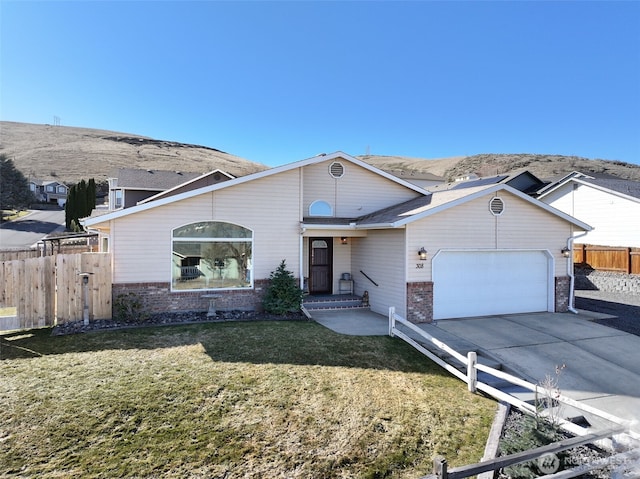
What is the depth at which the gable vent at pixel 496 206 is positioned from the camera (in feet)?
37.1

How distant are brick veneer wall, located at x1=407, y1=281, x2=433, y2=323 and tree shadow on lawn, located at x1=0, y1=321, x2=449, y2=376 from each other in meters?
2.01

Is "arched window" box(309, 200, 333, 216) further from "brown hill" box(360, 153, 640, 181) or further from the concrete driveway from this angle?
"brown hill" box(360, 153, 640, 181)

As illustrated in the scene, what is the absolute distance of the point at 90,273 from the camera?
9.38 m

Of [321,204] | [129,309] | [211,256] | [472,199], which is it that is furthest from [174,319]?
[472,199]

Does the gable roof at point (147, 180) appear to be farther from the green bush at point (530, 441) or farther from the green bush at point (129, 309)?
the green bush at point (530, 441)

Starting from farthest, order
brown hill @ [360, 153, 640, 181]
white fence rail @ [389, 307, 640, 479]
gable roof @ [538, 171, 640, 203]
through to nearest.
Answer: brown hill @ [360, 153, 640, 181] < gable roof @ [538, 171, 640, 203] < white fence rail @ [389, 307, 640, 479]

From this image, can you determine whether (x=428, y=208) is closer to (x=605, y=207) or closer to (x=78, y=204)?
(x=605, y=207)

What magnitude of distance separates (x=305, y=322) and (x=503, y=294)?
6451 millimetres

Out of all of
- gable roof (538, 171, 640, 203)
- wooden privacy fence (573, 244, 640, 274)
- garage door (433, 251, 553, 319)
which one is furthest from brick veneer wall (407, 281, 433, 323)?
gable roof (538, 171, 640, 203)

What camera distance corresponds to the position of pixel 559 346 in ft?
27.5

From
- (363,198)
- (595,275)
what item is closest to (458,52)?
(363,198)

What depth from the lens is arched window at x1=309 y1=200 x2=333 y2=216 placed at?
41.6ft

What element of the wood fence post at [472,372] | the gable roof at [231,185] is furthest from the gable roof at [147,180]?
the wood fence post at [472,372]

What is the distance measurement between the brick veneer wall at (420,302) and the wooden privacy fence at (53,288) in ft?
27.0
